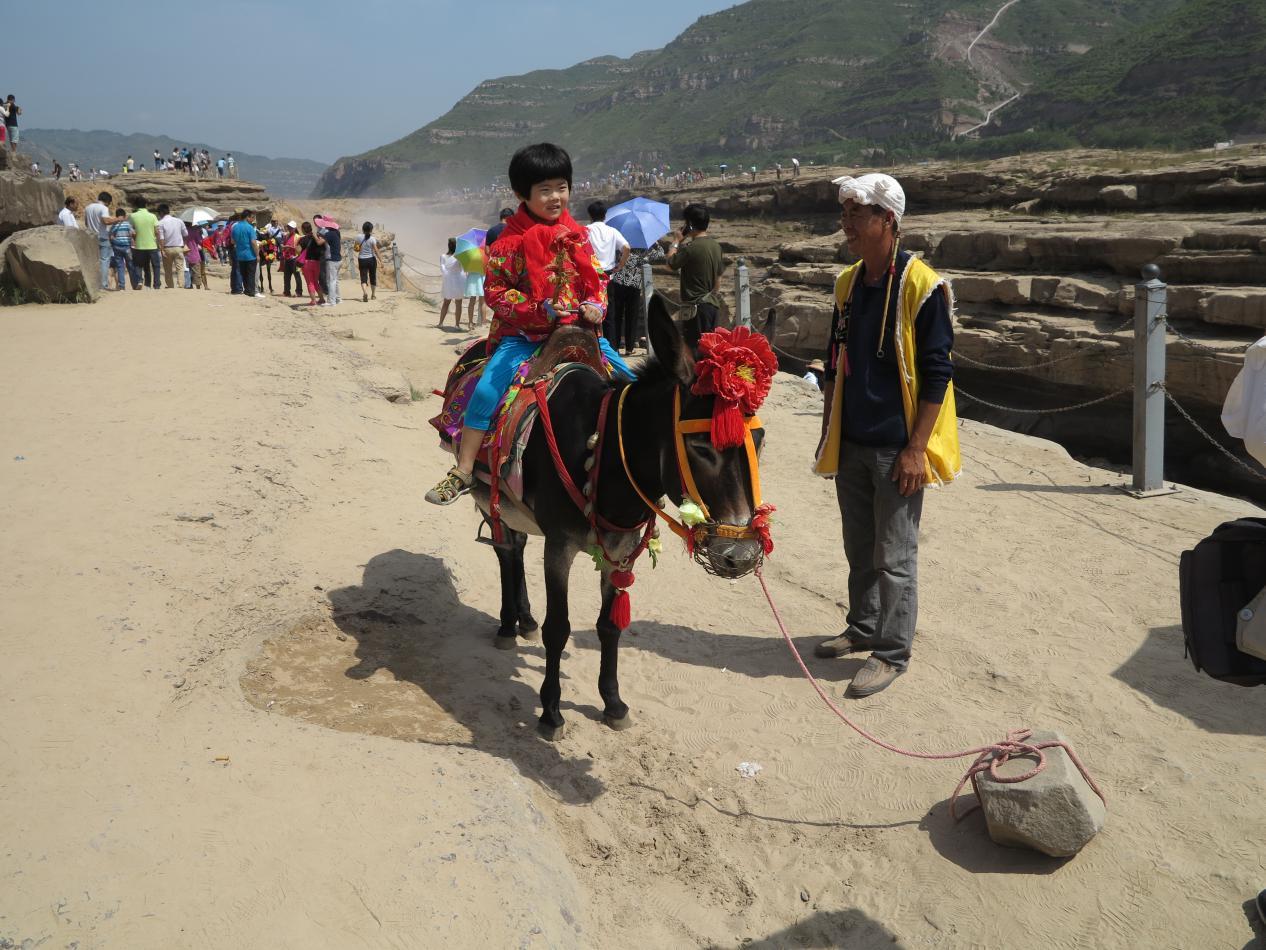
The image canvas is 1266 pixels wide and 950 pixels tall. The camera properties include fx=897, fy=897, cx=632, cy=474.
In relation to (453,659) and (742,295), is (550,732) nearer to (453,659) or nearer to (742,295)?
(453,659)

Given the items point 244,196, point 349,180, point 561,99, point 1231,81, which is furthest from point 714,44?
point 244,196

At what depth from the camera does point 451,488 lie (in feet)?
15.7

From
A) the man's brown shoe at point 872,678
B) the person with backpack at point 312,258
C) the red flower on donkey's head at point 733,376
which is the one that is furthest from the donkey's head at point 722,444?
the person with backpack at point 312,258

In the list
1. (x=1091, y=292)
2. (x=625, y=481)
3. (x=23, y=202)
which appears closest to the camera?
(x=625, y=481)

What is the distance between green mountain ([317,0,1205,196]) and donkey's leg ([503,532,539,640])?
65239mm

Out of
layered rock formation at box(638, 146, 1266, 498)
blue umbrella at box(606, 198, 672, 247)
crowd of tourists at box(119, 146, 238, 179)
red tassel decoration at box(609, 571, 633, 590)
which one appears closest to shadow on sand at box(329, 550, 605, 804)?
red tassel decoration at box(609, 571, 633, 590)

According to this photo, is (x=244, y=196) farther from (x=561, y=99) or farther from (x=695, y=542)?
(x=561, y=99)

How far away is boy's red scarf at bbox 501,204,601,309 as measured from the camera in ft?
14.9

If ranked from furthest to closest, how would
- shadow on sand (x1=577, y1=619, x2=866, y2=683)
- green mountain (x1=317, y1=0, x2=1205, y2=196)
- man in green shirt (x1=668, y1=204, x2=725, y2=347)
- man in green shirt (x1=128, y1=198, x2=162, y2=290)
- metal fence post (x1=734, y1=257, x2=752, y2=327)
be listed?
green mountain (x1=317, y1=0, x2=1205, y2=196) < man in green shirt (x1=128, y1=198, x2=162, y2=290) < metal fence post (x1=734, y1=257, x2=752, y2=327) < man in green shirt (x1=668, y1=204, x2=725, y2=347) < shadow on sand (x1=577, y1=619, x2=866, y2=683)

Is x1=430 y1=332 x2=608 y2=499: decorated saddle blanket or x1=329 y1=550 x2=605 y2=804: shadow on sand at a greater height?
x1=430 y1=332 x2=608 y2=499: decorated saddle blanket

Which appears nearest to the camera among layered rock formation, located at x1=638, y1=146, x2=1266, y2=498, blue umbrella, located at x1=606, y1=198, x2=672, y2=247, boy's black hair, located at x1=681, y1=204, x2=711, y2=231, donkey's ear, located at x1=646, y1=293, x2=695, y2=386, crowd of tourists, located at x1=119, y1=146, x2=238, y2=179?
donkey's ear, located at x1=646, y1=293, x2=695, y2=386

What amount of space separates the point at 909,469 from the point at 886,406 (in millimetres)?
369

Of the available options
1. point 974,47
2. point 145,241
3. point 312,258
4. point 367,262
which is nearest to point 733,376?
point 145,241

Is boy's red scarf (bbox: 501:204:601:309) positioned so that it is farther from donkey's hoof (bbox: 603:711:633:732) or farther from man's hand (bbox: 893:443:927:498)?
donkey's hoof (bbox: 603:711:633:732)
